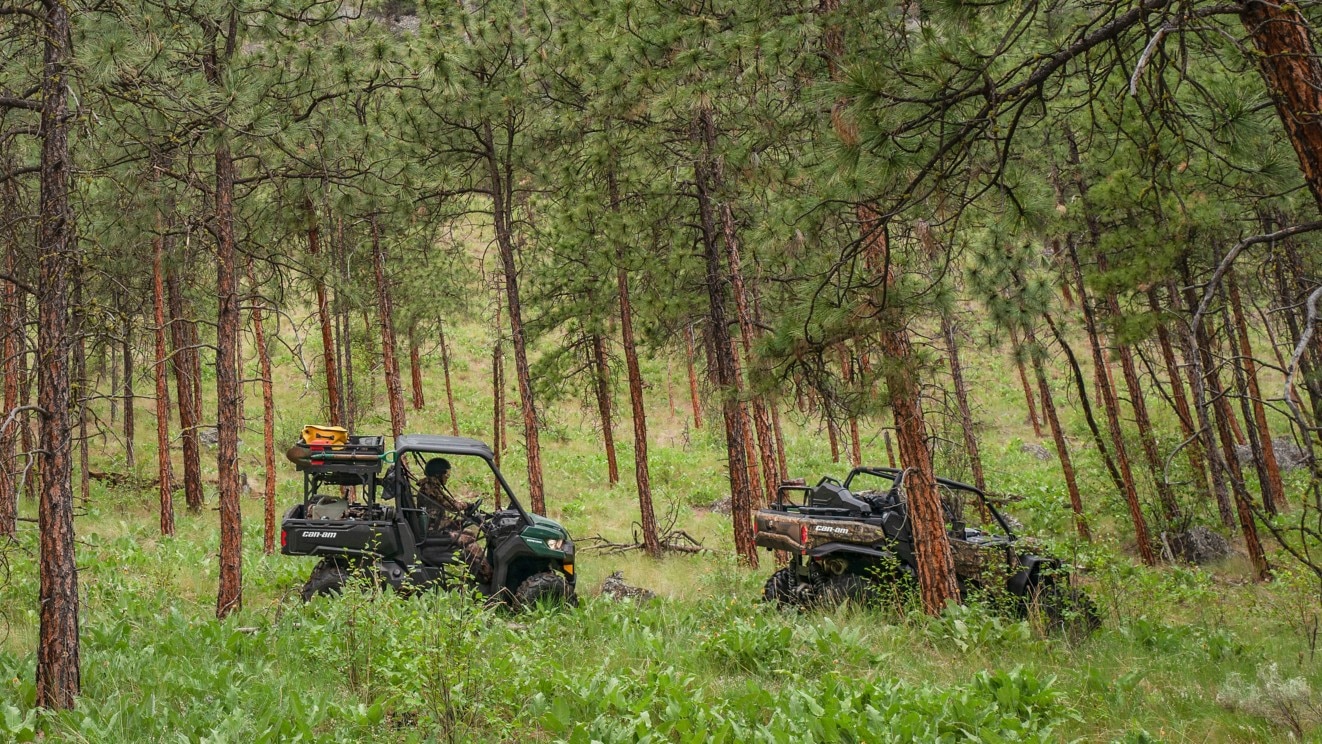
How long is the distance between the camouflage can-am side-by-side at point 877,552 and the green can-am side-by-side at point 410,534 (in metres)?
2.55

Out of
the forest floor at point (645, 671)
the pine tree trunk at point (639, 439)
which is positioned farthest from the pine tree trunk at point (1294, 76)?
the pine tree trunk at point (639, 439)

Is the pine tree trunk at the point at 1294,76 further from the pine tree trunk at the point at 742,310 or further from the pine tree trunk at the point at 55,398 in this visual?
the pine tree trunk at the point at 742,310

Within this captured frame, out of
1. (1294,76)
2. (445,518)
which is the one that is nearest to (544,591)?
(445,518)

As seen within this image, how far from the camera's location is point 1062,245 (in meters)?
16.4

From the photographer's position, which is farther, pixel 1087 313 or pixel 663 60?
pixel 1087 313

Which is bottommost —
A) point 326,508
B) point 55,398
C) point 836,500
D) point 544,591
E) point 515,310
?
point 544,591

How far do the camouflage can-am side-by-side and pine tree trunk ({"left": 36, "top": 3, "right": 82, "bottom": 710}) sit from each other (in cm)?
617

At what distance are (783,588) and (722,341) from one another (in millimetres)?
5123

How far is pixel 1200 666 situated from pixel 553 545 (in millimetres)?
6306

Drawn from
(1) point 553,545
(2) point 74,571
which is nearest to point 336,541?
(1) point 553,545

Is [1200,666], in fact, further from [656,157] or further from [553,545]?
[656,157]

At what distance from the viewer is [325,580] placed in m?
9.09

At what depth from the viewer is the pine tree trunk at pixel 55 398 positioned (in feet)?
17.4

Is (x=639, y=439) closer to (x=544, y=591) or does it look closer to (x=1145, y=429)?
(x=544, y=591)
